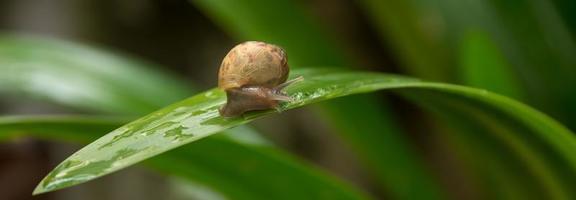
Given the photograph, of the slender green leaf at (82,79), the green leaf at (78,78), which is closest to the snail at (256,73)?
the slender green leaf at (82,79)

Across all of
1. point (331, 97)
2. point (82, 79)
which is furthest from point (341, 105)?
point (331, 97)

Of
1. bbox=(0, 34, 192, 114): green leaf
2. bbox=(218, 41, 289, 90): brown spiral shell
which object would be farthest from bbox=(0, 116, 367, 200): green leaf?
bbox=(0, 34, 192, 114): green leaf

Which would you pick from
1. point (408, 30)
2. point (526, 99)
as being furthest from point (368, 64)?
point (526, 99)

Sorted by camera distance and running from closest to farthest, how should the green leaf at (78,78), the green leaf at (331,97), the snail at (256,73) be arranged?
the green leaf at (331,97), the snail at (256,73), the green leaf at (78,78)

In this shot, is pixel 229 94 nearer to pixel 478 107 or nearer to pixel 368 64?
pixel 478 107

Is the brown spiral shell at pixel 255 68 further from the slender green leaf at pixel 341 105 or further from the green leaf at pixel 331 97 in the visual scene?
the slender green leaf at pixel 341 105

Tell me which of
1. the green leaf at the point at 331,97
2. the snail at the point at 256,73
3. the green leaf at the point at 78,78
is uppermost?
the green leaf at the point at 78,78
